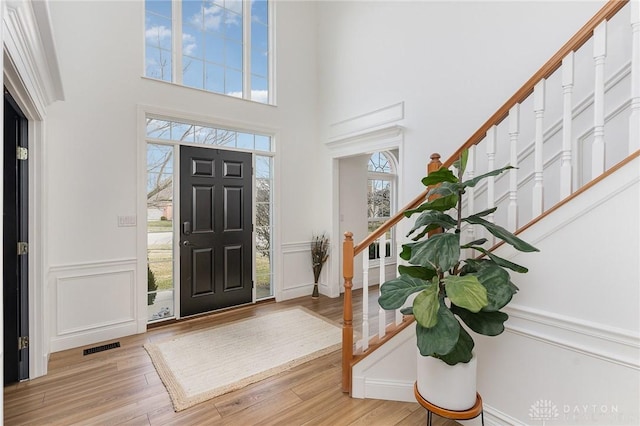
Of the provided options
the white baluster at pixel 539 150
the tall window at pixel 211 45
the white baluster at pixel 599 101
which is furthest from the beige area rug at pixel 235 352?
the tall window at pixel 211 45

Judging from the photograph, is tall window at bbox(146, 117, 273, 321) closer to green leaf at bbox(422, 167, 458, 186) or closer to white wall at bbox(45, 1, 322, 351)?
white wall at bbox(45, 1, 322, 351)

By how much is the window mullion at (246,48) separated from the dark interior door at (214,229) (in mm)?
920

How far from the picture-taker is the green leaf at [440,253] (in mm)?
1338

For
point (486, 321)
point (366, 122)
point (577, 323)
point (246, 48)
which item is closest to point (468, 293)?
point (486, 321)

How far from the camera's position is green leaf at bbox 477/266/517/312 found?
1350 mm

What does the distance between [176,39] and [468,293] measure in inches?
162

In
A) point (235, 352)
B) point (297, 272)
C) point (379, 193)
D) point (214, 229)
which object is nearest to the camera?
point (235, 352)

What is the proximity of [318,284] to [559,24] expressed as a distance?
396cm

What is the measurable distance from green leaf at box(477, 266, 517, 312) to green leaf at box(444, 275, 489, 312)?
121 millimetres

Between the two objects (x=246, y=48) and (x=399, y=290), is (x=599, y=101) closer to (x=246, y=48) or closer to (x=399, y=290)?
(x=399, y=290)

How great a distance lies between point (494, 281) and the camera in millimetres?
1404

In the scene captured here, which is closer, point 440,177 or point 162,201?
point 440,177

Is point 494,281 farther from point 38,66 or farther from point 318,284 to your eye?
point 318,284

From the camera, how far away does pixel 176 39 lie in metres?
3.60
